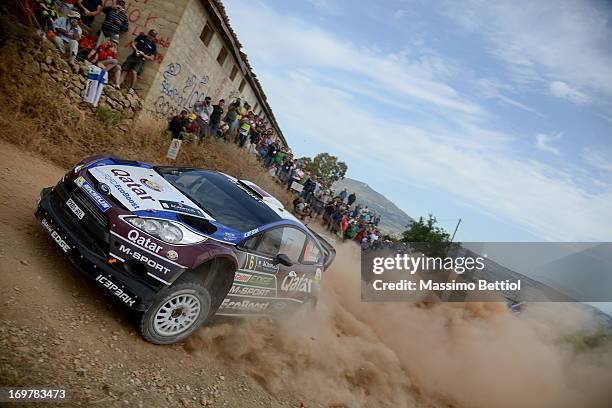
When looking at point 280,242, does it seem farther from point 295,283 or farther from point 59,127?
point 59,127

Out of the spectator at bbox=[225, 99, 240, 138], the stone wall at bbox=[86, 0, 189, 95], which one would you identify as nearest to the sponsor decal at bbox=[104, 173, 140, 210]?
the stone wall at bbox=[86, 0, 189, 95]

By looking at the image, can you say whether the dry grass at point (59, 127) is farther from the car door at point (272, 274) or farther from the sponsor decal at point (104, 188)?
the car door at point (272, 274)

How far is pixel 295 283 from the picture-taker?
6281 mm

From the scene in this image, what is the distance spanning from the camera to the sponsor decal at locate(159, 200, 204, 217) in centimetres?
462

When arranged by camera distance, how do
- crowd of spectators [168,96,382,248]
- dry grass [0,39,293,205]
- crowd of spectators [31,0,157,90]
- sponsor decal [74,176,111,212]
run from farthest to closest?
crowd of spectators [168,96,382,248] → crowd of spectators [31,0,157,90] → dry grass [0,39,293,205] → sponsor decal [74,176,111,212]

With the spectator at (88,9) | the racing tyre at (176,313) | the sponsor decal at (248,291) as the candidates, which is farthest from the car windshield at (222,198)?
the spectator at (88,9)

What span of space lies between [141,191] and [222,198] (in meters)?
1.18

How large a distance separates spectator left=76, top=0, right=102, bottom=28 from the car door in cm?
927

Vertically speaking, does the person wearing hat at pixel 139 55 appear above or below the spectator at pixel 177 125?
above

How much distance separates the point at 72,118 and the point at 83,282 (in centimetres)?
589

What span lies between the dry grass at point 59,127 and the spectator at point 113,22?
96.1 inches

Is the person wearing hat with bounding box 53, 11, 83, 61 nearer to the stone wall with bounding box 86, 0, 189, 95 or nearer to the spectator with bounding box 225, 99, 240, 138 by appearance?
the stone wall with bounding box 86, 0, 189, 95

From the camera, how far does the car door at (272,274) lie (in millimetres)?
5191

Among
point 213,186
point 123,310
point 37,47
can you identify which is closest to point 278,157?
point 37,47
